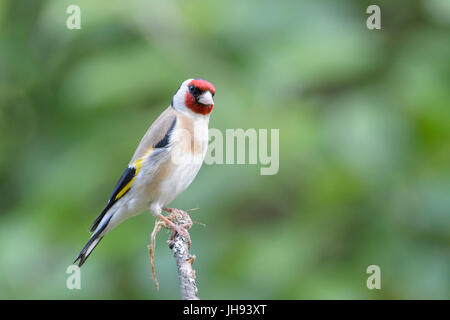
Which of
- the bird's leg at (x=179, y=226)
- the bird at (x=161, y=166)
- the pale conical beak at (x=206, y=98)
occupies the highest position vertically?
the pale conical beak at (x=206, y=98)

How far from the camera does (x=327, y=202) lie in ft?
11.1

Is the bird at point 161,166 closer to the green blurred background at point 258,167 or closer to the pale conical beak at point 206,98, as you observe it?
the pale conical beak at point 206,98

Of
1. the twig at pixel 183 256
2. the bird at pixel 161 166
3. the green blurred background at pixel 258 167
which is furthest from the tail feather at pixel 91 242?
the green blurred background at pixel 258 167

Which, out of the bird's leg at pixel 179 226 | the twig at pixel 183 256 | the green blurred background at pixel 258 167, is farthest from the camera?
the green blurred background at pixel 258 167

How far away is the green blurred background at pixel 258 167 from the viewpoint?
10.7ft

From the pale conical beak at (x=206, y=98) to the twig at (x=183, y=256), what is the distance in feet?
1.61

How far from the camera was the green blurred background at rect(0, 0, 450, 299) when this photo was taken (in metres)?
3.27

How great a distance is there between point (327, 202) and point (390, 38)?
4.02 ft

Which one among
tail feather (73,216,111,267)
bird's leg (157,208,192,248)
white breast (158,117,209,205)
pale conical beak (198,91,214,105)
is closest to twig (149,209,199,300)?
bird's leg (157,208,192,248)

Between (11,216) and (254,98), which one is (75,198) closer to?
(11,216)

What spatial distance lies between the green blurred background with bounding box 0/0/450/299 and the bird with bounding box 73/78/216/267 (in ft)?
1.27

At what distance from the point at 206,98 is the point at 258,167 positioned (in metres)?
1.00

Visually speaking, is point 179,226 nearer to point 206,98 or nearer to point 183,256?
point 183,256
